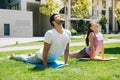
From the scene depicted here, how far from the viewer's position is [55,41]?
7.91 metres

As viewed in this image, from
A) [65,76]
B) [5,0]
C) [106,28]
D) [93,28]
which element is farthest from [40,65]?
[106,28]

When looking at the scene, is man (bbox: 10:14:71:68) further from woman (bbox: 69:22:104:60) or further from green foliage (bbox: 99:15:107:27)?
green foliage (bbox: 99:15:107:27)

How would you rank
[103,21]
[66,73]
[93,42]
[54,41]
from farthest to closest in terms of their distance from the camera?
[103,21], [93,42], [54,41], [66,73]

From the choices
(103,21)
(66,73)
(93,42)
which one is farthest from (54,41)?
(103,21)

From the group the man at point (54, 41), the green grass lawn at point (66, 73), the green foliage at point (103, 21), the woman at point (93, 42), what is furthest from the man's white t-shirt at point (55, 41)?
A: the green foliage at point (103, 21)

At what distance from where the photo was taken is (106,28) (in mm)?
71188

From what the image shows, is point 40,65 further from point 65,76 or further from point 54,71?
point 65,76

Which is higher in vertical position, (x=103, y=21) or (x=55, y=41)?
(x=103, y=21)

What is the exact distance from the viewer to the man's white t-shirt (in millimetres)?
7797

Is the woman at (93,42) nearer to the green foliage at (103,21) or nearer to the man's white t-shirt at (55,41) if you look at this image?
the man's white t-shirt at (55,41)

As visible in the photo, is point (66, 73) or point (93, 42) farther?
point (93, 42)

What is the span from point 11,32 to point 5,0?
17.4m

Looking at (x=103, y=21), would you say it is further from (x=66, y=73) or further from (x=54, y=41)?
(x=66, y=73)

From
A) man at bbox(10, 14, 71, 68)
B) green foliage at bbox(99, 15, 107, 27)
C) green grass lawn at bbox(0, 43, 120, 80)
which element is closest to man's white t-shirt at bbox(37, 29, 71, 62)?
man at bbox(10, 14, 71, 68)
